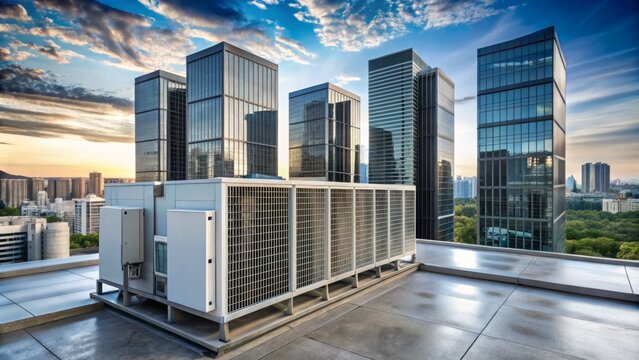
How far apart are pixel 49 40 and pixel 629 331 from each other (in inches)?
1407

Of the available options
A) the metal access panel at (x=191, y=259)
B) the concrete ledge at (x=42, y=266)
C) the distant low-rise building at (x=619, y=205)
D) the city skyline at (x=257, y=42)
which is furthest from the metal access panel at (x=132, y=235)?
the distant low-rise building at (x=619, y=205)

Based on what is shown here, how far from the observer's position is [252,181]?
195 inches

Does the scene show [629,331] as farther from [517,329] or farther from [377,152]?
Answer: [377,152]

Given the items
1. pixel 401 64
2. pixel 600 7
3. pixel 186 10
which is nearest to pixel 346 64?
pixel 186 10

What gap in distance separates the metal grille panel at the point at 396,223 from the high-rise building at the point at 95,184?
33.1 meters

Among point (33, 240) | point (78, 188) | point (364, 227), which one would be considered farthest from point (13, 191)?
point (364, 227)

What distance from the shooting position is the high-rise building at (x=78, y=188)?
90.6ft

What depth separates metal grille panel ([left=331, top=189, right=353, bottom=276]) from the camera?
6.97m

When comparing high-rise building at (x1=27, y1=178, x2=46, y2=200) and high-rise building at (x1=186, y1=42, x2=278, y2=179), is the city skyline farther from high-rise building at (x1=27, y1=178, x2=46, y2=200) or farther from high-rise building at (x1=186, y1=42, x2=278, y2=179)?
high-rise building at (x1=186, y1=42, x2=278, y2=179)

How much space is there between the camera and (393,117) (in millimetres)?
60531

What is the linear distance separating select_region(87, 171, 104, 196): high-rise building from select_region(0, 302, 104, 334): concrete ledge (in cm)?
3036

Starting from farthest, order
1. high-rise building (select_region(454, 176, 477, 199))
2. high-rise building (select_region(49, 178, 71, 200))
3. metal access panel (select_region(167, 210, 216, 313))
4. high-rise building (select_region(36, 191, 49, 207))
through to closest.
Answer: high-rise building (select_region(454, 176, 477, 199)), high-rise building (select_region(49, 178, 71, 200)), high-rise building (select_region(36, 191, 49, 207)), metal access panel (select_region(167, 210, 216, 313))

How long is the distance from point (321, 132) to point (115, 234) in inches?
2332

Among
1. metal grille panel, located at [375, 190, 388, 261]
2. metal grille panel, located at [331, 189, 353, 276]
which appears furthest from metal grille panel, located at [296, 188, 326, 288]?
metal grille panel, located at [375, 190, 388, 261]
